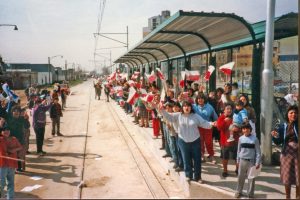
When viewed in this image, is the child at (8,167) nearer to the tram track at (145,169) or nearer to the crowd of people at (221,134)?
the tram track at (145,169)

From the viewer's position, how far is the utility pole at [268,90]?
7488 mm

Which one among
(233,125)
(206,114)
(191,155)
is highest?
(206,114)

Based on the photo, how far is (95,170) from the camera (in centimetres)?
930

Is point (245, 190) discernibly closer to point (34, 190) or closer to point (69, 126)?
point (34, 190)

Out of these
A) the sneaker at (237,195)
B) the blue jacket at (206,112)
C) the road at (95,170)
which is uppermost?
the blue jacket at (206,112)

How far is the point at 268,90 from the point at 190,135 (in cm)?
217

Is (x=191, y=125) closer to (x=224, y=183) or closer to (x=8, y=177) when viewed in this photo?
(x=224, y=183)

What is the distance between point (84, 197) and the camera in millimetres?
7266

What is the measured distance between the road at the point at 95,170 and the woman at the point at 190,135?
0.67 meters

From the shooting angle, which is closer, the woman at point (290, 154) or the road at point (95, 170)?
the woman at point (290, 154)

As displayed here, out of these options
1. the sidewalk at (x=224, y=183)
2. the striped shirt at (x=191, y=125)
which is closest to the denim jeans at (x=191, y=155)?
the striped shirt at (x=191, y=125)

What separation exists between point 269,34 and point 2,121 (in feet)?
19.7

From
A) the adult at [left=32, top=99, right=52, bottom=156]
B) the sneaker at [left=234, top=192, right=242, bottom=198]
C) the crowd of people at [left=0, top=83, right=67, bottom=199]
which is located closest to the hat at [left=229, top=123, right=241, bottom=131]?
the sneaker at [left=234, top=192, right=242, bottom=198]

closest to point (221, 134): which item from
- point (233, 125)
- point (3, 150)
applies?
point (233, 125)
